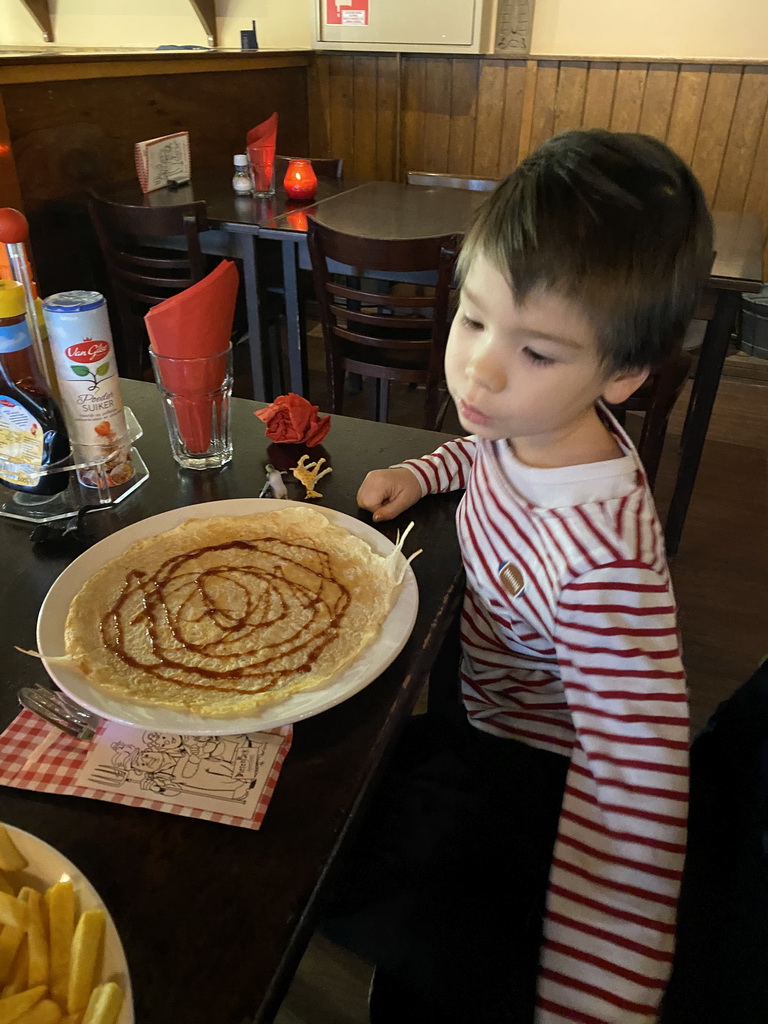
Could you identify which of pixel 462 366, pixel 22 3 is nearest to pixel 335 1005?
pixel 462 366

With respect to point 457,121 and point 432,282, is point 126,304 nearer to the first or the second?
point 432,282

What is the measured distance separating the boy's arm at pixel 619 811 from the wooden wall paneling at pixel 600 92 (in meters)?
3.88

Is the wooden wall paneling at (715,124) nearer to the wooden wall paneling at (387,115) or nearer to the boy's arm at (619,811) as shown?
the wooden wall paneling at (387,115)

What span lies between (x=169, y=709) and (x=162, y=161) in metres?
3.10

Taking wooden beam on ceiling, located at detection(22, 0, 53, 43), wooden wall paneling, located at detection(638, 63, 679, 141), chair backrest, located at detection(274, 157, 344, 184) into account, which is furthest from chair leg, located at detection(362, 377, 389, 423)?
wooden beam on ceiling, located at detection(22, 0, 53, 43)

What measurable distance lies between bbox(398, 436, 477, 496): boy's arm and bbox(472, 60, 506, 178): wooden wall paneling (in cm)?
343

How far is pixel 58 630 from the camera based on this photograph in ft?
2.55

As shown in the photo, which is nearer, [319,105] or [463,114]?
[463,114]

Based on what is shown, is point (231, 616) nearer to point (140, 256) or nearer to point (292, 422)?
point (292, 422)

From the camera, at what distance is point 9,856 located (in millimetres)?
561

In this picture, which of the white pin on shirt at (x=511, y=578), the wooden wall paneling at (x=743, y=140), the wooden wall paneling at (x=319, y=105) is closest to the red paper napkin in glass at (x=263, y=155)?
the wooden wall paneling at (x=319, y=105)

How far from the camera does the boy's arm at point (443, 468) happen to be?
1080 mm

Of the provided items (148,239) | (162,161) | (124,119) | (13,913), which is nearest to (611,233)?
(13,913)

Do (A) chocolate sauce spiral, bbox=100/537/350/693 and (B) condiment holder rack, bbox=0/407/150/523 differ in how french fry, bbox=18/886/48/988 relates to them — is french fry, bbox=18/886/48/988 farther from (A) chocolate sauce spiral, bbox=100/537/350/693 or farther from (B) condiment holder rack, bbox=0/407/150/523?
(B) condiment holder rack, bbox=0/407/150/523
